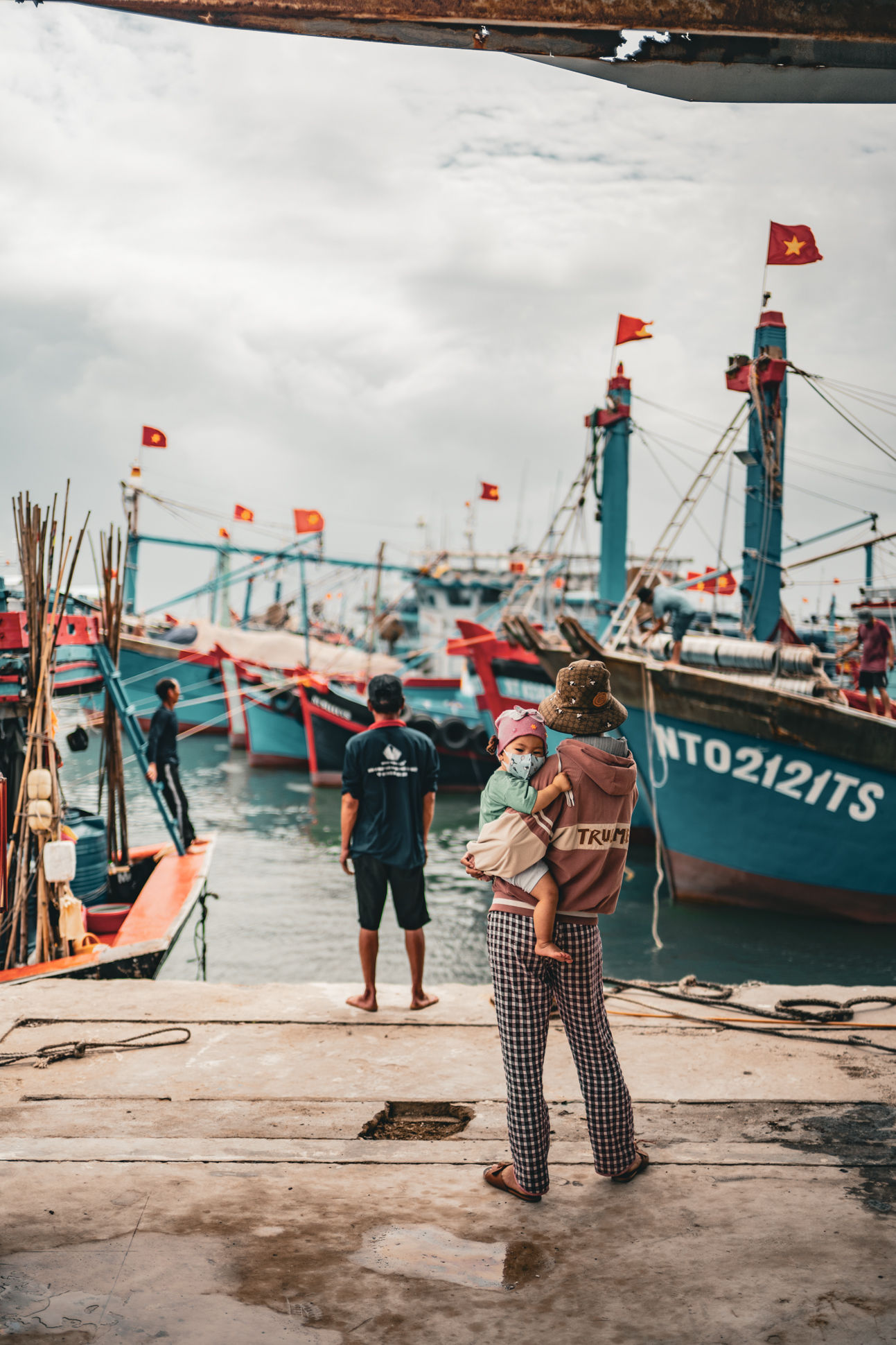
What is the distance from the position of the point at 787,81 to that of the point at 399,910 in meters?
3.57

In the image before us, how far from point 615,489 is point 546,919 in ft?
48.1

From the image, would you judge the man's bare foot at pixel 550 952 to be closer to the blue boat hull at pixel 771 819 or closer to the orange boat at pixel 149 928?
the orange boat at pixel 149 928

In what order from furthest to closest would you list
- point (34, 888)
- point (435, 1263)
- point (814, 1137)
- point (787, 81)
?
point (34, 888) → point (814, 1137) → point (787, 81) → point (435, 1263)

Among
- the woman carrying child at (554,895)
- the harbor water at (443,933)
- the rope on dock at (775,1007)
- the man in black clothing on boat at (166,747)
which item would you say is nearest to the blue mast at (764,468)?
the harbor water at (443,933)

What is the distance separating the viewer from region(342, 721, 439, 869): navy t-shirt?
4480 millimetres

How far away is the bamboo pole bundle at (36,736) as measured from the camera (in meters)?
5.39

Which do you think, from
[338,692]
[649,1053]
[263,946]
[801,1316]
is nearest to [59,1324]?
[801,1316]

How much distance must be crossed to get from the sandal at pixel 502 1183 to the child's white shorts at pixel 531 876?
831mm

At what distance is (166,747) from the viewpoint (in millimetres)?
7965

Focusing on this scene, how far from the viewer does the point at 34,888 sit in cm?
583

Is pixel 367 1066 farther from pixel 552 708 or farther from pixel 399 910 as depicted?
pixel 552 708

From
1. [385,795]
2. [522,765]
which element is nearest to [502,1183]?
[522,765]

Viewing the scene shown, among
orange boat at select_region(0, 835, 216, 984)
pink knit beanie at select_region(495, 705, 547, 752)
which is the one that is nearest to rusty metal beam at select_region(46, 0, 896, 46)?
pink knit beanie at select_region(495, 705, 547, 752)

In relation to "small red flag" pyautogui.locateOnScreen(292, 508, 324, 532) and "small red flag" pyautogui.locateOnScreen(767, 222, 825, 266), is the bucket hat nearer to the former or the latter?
"small red flag" pyautogui.locateOnScreen(767, 222, 825, 266)
